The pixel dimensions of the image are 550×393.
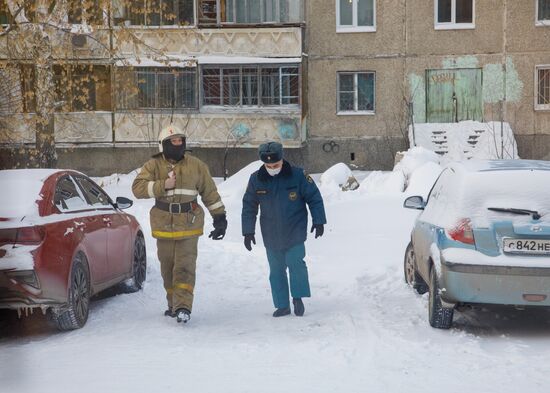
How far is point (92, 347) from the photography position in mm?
7551

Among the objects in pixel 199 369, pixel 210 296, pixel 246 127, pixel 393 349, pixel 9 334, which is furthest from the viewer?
pixel 246 127

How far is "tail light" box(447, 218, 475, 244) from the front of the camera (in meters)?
7.82

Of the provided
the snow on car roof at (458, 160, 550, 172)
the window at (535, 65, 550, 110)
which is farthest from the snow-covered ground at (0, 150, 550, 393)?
the window at (535, 65, 550, 110)

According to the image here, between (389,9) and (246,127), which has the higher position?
(389,9)

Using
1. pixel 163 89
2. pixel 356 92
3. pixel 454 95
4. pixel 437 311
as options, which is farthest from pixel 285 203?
pixel 454 95

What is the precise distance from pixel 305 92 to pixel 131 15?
615 centimetres

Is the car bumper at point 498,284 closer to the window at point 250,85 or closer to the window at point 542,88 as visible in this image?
the window at point 250,85

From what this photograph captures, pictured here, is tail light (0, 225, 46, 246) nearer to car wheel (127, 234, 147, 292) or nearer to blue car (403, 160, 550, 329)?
car wheel (127, 234, 147, 292)

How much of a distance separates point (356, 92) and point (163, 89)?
20.9 ft

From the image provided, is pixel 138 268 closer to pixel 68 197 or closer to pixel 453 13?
pixel 68 197

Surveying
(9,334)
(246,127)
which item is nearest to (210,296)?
(9,334)

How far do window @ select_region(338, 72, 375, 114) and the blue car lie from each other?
22205 mm

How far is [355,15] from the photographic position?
3027cm

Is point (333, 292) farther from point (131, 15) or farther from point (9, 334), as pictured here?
point (131, 15)
